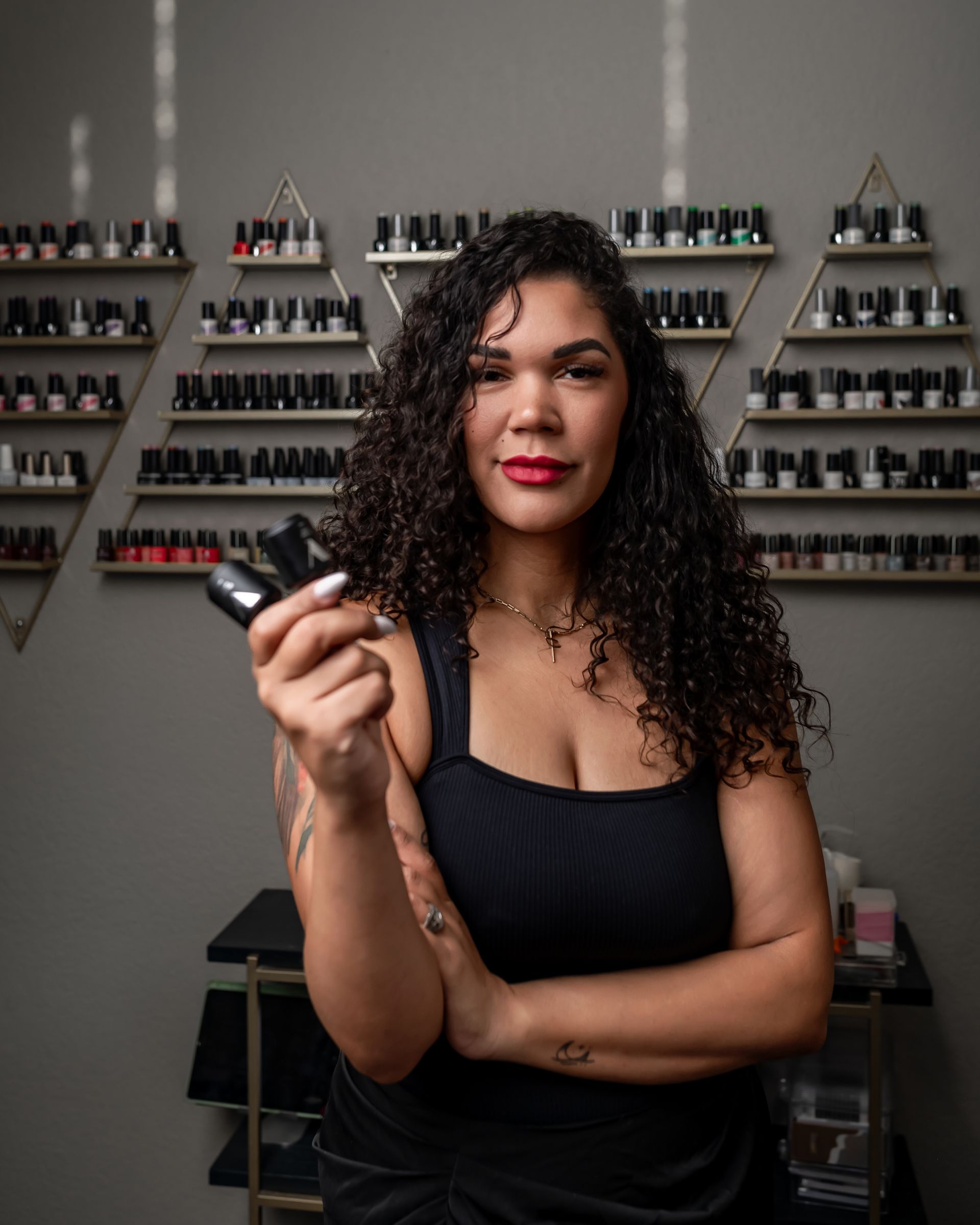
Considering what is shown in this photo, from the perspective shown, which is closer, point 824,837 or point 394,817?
point 394,817

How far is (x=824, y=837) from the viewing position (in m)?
2.51

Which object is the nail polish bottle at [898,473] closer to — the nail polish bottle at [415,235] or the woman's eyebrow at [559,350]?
the nail polish bottle at [415,235]

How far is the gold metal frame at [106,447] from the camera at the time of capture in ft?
8.96

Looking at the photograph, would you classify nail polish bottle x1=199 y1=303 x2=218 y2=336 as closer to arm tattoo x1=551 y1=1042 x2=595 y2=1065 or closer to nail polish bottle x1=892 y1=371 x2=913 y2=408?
nail polish bottle x1=892 y1=371 x2=913 y2=408

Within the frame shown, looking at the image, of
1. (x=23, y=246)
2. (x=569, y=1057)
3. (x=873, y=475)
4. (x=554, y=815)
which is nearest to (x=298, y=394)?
(x=23, y=246)

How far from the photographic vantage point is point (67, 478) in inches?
109

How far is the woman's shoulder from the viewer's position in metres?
0.94

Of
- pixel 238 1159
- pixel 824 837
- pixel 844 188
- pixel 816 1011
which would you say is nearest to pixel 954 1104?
pixel 824 837

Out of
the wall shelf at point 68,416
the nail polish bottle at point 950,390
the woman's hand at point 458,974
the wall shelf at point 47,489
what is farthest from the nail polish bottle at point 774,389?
the woman's hand at point 458,974

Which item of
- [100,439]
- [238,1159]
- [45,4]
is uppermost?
[45,4]

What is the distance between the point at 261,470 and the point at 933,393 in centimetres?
153

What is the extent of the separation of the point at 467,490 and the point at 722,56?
1968 millimetres

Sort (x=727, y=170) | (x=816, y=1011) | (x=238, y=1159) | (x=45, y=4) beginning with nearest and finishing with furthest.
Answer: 1. (x=816, y=1011)
2. (x=238, y=1159)
3. (x=727, y=170)
4. (x=45, y=4)

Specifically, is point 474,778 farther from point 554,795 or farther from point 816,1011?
point 816,1011
